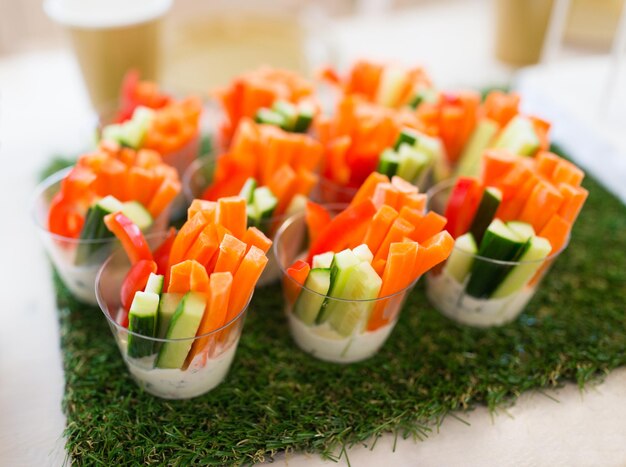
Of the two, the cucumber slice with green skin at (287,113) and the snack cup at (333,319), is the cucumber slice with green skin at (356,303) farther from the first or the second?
the cucumber slice with green skin at (287,113)

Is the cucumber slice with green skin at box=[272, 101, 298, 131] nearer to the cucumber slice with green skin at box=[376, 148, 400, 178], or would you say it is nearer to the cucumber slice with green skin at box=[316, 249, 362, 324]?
the cucumber slice with green skin at box=[376, 148, 400, 178]

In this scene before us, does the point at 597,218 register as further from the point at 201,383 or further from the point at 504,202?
the point at 201,383

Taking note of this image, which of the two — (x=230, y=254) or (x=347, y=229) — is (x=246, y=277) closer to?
(x=230, y=254)

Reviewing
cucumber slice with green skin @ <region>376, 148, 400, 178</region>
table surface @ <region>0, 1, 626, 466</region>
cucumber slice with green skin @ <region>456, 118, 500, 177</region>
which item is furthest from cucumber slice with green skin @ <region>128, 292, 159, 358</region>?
cucumber slice with green skin @ <region>456, 118, 500, 177</region>

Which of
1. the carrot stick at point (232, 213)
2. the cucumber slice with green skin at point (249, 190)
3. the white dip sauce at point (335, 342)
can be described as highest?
the carrot stick at point (232, 213)

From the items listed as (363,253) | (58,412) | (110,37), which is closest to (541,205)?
(363,253)

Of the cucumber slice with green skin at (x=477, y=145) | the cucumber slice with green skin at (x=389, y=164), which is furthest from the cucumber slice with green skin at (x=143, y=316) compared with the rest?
the cucumber slice with green skin at (x=477, y=145)

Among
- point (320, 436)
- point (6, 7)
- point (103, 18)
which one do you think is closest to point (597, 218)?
point (320, 436)
